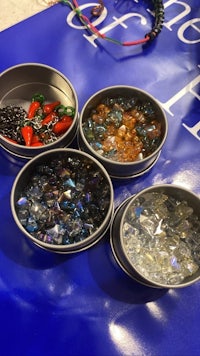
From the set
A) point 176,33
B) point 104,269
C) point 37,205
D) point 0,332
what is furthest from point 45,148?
point 176,33

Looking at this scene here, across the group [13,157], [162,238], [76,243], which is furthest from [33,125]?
[162,238]

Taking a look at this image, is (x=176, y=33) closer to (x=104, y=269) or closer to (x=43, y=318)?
(x=104, y=269)

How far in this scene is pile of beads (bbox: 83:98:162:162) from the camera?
104 cm

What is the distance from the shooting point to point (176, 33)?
4.25 feet

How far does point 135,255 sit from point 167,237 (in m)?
0.11

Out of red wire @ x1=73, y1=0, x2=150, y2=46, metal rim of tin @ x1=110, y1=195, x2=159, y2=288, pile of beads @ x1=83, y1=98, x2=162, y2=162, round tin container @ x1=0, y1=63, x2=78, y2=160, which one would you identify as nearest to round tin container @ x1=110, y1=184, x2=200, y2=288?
metal rim of tin @ x1=110, y1=195, x2=159, y2=288

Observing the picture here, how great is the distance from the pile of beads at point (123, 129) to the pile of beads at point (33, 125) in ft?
0.25

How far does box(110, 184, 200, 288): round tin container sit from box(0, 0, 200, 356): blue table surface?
4 cm

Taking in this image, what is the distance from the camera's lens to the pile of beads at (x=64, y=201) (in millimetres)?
922

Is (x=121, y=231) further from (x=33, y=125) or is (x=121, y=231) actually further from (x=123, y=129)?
(x=33, y=125)

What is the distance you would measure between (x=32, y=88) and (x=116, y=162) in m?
Result: 0.44

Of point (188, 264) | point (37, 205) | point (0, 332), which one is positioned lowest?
point (188, 264)

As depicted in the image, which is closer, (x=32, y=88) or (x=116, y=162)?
(x=116, y=162)

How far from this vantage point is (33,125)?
1087 millimetres
